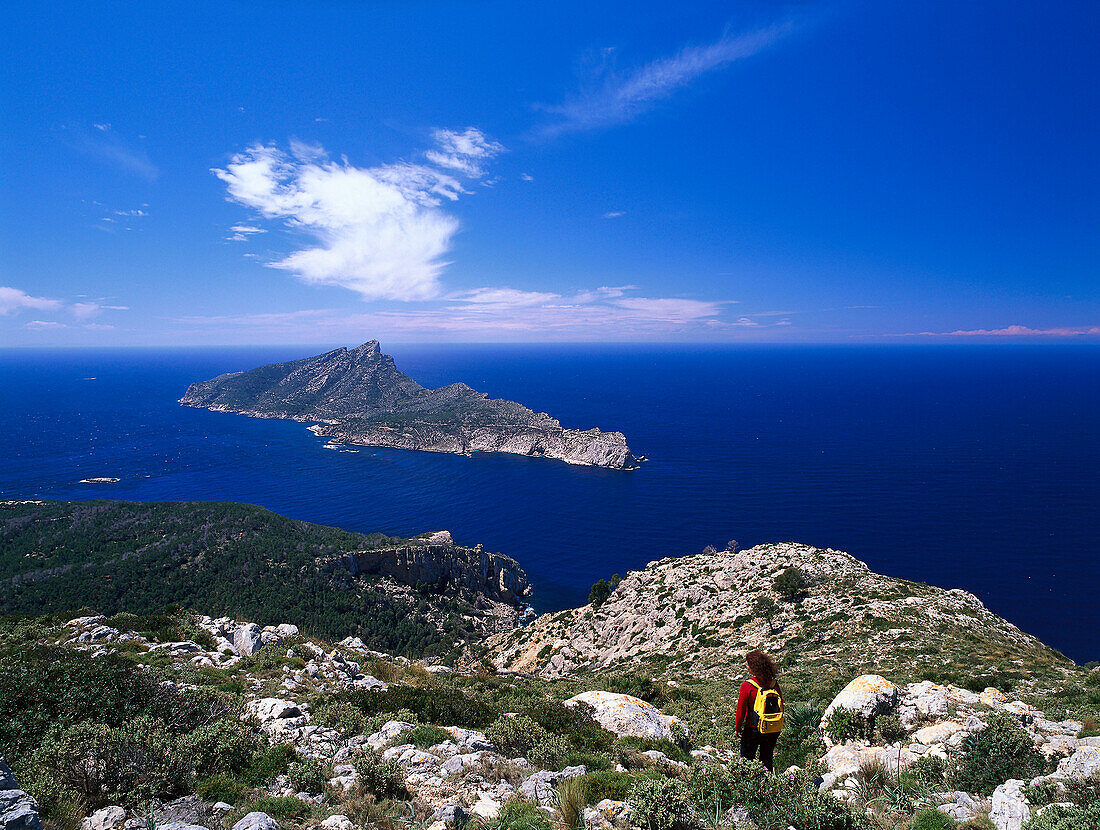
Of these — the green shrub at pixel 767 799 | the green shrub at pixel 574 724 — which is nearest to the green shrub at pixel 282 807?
the green shrub at pixel 574 724

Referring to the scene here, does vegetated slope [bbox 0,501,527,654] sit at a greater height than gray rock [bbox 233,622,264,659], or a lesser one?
lesser

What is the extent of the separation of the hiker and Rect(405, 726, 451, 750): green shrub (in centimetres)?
683

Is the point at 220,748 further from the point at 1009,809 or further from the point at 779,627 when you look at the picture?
the point at 779,627

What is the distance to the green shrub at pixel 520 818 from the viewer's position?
21.4 feet

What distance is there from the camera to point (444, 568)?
229 feet

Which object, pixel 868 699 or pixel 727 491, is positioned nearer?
pixel 868 699

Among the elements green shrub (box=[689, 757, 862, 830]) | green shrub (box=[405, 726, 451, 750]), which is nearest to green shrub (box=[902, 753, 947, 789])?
green shrub (box=[689, 757, 862, 830])

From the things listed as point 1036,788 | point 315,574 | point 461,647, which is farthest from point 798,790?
point 315,574

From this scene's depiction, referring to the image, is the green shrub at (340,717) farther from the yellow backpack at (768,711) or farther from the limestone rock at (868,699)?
the limestone rock at (868,699)

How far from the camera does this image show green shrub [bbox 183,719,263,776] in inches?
325

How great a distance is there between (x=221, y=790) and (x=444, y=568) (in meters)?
65.4

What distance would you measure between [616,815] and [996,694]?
1418cm

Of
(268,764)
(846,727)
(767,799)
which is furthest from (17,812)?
(846,727)

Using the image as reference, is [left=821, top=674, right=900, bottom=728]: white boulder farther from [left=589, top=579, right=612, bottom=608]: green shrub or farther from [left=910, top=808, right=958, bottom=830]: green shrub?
[left=589, top=579, right=612, bottom=608]: green shrub
